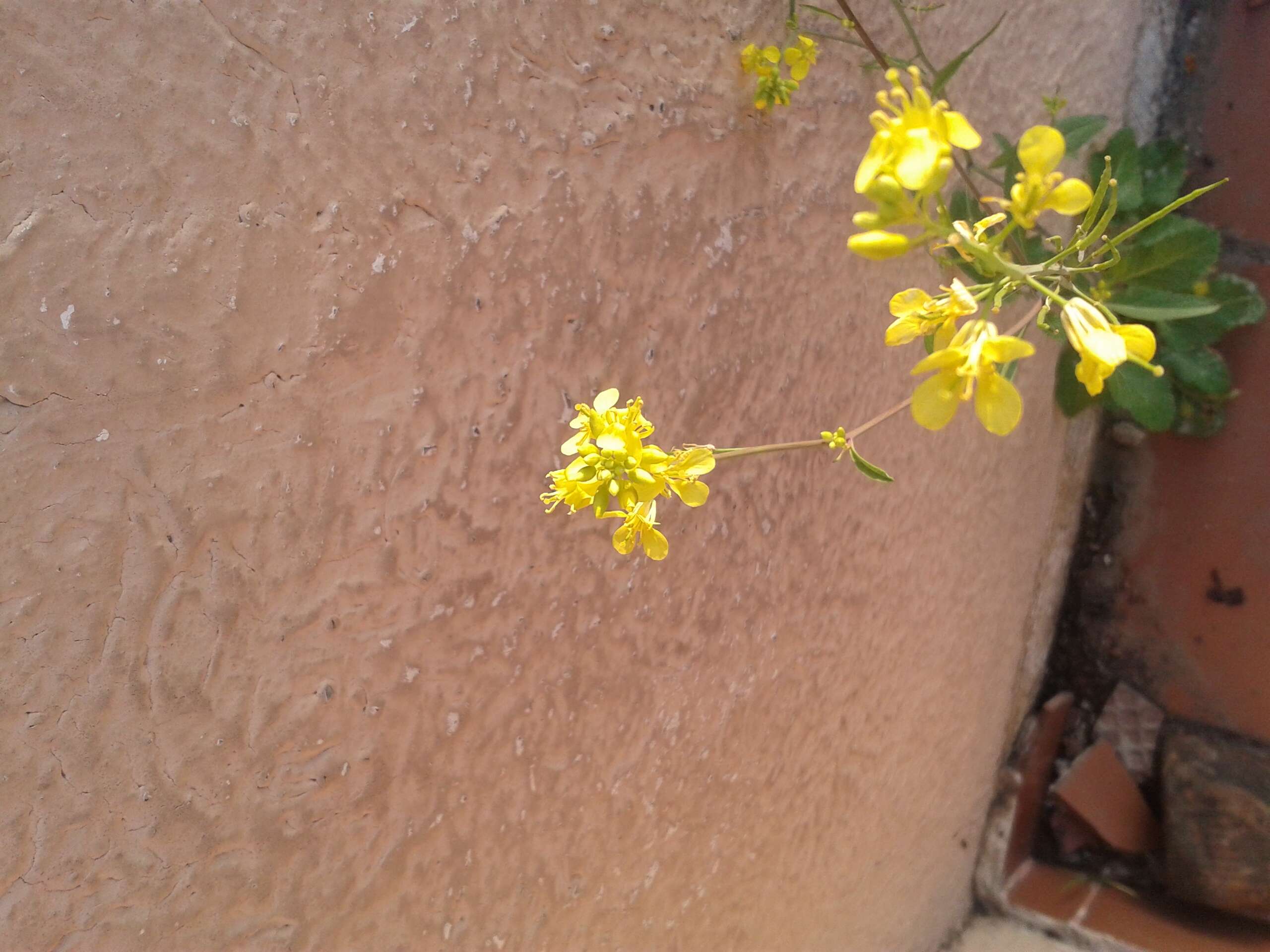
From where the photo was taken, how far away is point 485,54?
0.68 meters

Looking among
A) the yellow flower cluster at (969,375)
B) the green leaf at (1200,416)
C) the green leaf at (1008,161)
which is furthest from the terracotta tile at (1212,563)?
the yellow flower cluster at (969,375)

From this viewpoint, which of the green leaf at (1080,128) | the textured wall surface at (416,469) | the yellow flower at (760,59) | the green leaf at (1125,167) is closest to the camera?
the textured wall surface at (416,469)

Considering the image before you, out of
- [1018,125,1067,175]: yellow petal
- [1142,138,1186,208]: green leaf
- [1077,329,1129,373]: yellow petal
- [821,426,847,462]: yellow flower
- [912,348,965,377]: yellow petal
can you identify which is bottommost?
[821,426,847,462]: yellow flower

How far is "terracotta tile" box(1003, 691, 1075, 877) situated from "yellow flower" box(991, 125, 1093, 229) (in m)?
1.38

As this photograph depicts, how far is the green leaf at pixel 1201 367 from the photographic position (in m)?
1.37

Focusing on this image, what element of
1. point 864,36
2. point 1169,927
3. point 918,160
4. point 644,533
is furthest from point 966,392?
point 1169,927

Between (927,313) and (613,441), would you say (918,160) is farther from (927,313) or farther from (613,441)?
(613,441)

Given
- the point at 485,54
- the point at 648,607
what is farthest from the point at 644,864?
the point at 485,54

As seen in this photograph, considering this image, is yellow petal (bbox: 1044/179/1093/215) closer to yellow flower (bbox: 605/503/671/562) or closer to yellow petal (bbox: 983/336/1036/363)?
yellow petal (bbox: 983/336/1036/363)

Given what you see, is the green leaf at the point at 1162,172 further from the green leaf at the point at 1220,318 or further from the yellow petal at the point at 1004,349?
the yellow petal at the point at 1004,349

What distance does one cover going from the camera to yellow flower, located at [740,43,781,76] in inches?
31.9

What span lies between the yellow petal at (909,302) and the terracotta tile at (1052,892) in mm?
1387

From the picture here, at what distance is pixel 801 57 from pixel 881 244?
47 cm

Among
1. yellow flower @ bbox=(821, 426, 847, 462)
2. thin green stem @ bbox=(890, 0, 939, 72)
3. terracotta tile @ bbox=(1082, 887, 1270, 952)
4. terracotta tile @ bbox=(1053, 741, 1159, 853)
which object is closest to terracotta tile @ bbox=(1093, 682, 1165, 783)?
terracotta tile @ bbox=(1053, 741, 1159, 853)
